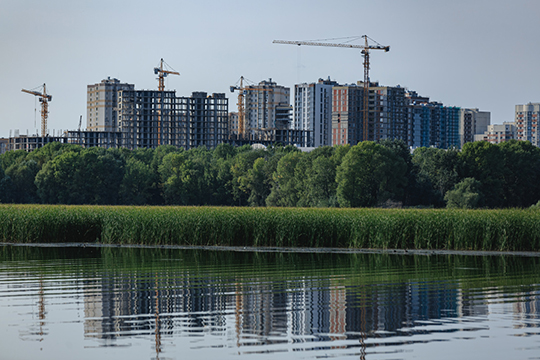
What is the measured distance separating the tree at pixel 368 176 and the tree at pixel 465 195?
17.8 feet

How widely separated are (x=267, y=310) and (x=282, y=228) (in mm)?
16553

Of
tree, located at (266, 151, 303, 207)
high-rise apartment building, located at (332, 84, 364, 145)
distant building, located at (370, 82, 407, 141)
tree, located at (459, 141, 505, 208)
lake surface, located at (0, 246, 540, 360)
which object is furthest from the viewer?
distant building, located at (370, 82, 407, 141)

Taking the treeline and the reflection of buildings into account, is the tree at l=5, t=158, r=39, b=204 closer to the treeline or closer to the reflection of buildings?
the treeline

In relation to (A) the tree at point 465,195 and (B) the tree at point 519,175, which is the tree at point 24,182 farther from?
(B) the tree at point 519,175

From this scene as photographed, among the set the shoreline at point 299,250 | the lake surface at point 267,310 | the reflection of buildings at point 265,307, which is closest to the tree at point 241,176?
the shoreline at point 299,250

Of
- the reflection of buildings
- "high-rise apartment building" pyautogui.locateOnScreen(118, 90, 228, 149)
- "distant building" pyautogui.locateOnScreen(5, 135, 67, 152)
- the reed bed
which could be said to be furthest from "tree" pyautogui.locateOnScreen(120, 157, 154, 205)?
"distant building" pyautogui.locateOnScreen(5, 135, 67, 152)

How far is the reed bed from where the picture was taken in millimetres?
29719

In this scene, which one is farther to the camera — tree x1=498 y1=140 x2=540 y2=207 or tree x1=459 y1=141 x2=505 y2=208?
tree x1=498 y1=140 x2=540 y2=207

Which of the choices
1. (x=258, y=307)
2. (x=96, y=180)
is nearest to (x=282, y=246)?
(x=258, y=307)

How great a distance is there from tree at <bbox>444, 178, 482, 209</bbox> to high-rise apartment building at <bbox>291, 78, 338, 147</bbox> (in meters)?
114

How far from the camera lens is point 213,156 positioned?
382 ft

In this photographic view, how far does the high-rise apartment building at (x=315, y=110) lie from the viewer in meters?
193

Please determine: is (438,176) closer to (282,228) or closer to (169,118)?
(282,228)

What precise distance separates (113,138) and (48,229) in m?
157
